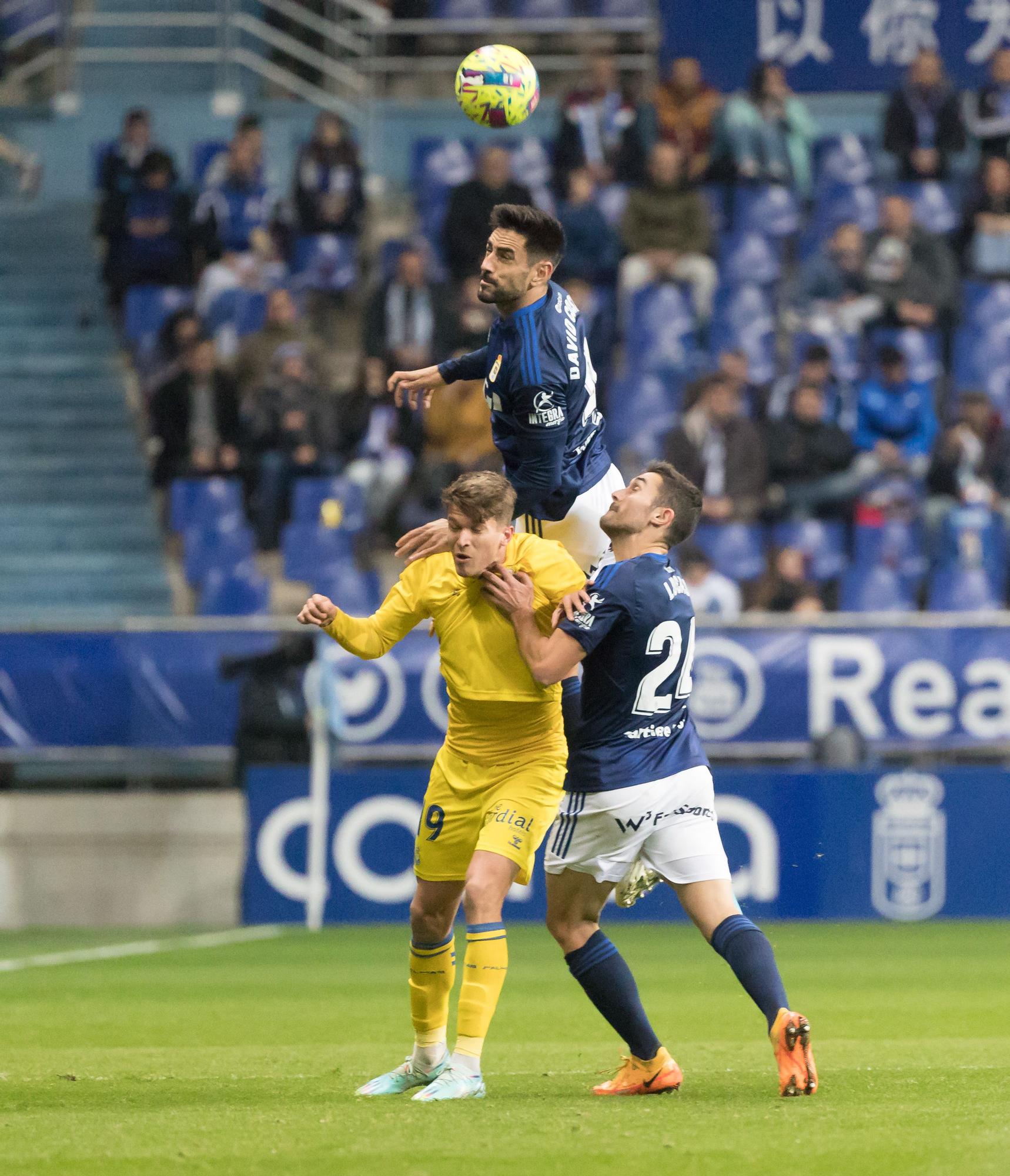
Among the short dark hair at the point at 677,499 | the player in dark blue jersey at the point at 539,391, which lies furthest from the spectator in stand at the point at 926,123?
the short dark hair at the point at 677,499

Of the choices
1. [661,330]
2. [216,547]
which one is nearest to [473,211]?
[661,330]

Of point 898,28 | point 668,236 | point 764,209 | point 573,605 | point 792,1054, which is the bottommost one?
point 792,1054

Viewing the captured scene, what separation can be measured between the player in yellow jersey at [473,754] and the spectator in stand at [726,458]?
8.97 m

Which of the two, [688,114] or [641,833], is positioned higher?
[688,114]

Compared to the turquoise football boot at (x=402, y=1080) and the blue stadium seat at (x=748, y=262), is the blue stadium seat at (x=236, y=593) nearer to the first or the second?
the blue stadium seat at (x=748, y=262)

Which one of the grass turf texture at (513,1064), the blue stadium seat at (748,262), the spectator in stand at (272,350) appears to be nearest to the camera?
the grass turf texture at (513,1064)

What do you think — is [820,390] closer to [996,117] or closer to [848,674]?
[848,674]

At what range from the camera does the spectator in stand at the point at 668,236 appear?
1734cm

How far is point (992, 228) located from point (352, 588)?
6.79 metres

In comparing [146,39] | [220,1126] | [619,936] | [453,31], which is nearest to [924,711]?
[619,936]

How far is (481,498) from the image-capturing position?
6.41 meters

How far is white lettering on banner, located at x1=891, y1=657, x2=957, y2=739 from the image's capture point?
13234mm

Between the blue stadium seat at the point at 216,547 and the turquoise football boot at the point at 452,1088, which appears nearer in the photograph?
the turquoise football boot at the point at 452,1088

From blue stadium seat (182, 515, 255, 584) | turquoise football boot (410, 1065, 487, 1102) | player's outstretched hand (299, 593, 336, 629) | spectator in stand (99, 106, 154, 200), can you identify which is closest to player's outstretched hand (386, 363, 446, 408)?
player's outstretched hand (299, 593, 336, 629)
